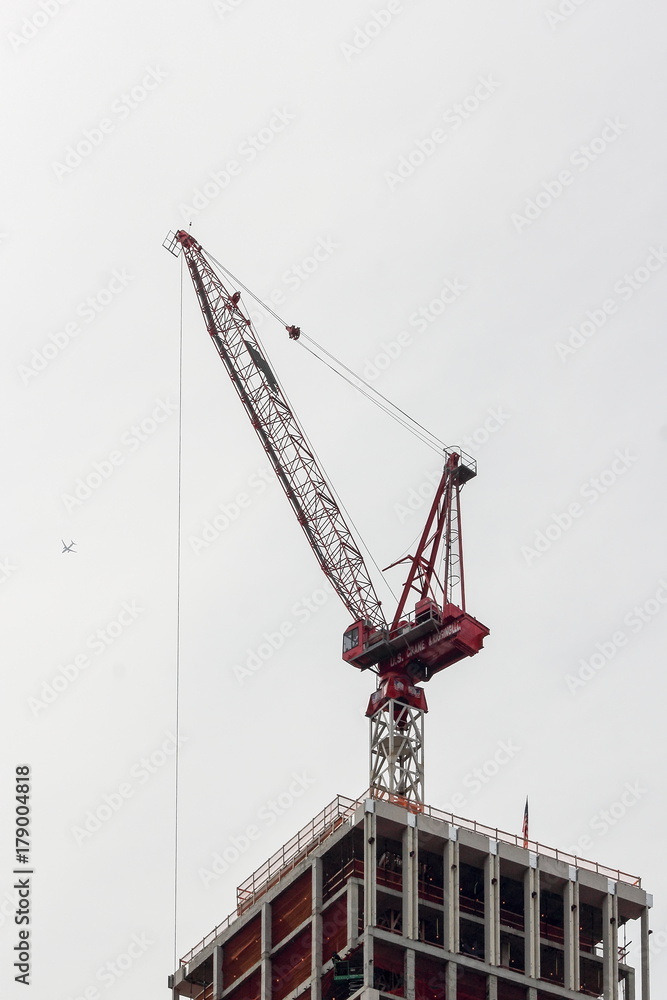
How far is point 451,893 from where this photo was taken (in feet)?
641

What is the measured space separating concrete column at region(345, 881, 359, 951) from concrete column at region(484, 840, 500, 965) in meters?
11.3

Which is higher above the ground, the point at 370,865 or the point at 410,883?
the point at 370,865

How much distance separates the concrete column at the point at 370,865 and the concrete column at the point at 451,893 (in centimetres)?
632

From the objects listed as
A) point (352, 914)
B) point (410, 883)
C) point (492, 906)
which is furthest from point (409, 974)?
point (492, 906)

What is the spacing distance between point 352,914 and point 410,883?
17.8 ft

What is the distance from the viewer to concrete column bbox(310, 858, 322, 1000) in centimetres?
19338

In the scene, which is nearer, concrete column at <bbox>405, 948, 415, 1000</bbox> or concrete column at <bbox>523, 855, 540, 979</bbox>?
concrete column at <bbox>405, 948, 415, 1000</bbox>

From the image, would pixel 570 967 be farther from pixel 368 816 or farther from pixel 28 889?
pixel 28 889

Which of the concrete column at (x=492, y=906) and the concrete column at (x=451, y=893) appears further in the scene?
the concrete column at (x=492, y=906)

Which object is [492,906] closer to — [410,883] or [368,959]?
[410,883]

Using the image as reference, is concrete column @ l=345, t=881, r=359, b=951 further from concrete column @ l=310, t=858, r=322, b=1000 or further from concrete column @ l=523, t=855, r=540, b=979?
concrete column @ l=523, t=855, r=540, b=979

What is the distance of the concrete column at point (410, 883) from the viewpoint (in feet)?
632

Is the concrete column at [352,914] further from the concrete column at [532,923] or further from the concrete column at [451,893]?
the concrete column at [532,923]

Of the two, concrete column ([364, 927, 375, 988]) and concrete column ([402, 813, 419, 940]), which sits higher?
concrete column ([402, 813, 419, 940])
